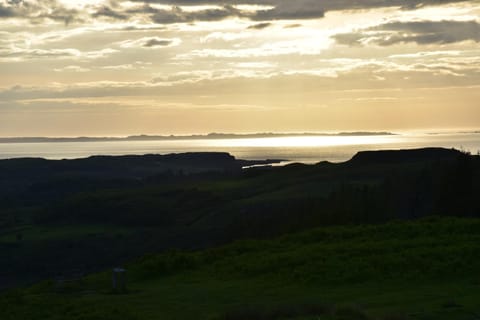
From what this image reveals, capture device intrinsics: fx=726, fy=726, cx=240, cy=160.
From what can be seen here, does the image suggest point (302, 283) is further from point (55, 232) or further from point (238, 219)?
point (55, 232)

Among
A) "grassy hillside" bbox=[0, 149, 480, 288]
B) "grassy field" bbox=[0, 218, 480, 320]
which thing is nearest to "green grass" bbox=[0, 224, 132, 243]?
"grassy hillside" bbox=[0, 149, 480, 288]

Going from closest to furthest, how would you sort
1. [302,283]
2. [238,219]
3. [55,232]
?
[302,283], [238,219], [55,232]

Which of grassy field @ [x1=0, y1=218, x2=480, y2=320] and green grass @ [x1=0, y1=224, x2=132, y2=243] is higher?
grassy field @ [x1=0, y1=218, x2=480, y2=320]

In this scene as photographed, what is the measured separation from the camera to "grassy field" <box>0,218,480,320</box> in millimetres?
25297

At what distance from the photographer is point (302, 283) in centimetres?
3316

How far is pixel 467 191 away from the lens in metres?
85.5

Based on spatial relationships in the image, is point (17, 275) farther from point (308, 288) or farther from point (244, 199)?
point (308, 288)

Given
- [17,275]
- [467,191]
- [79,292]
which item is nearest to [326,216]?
[467,191]

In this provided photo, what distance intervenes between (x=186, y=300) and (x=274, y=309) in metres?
7.16

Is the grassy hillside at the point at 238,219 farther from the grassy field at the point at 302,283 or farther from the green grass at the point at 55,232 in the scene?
the grassy field at the point at 302,283

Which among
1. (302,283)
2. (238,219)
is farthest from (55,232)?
(302,283)

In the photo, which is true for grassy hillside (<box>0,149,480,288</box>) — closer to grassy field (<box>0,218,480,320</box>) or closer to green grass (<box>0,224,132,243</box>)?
green grass (<box>0,224,132,243</box>)

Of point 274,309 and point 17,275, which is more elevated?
point 274,309

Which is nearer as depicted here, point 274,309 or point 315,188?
point 274,309
